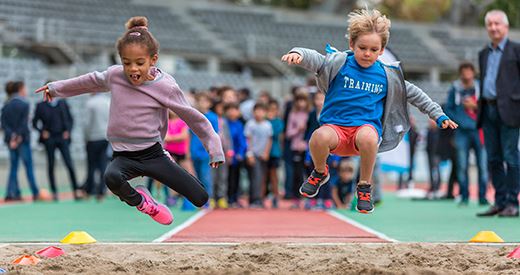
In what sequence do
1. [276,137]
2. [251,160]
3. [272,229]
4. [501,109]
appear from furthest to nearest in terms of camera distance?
[276,137], [251,160], [501,109], [272,229]

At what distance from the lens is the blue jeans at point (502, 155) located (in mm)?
10719

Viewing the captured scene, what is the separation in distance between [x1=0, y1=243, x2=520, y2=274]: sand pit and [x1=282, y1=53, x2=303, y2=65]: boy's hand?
4.83 feet

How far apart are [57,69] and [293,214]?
46.3 ft

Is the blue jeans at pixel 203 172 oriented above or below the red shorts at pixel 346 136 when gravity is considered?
below

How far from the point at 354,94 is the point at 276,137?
8.01m

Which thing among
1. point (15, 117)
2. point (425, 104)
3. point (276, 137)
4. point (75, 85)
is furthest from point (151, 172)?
point (15, 117)

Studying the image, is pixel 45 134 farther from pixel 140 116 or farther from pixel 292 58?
pixel 292 58

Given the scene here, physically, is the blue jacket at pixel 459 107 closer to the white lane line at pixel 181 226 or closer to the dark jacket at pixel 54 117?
Answer: the white lane line at pixel 181 226

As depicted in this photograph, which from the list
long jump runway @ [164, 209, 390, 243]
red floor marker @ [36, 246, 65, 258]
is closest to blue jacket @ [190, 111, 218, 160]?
long jump runway @ [164, 209, 390, 243]

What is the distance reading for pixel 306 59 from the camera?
6.96 m

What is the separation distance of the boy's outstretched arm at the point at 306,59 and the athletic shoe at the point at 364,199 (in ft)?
3.31

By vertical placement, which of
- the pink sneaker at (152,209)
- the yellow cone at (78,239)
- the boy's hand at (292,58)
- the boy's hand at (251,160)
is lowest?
the yellow cone at (78,239)

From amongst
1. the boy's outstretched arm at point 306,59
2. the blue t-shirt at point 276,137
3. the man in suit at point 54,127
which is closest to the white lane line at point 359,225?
the boy's outstretched arm at point 306,59

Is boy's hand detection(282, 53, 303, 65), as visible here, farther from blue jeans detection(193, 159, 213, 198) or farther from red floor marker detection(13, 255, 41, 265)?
blue jeans detection(193, 159, 213, 198)
